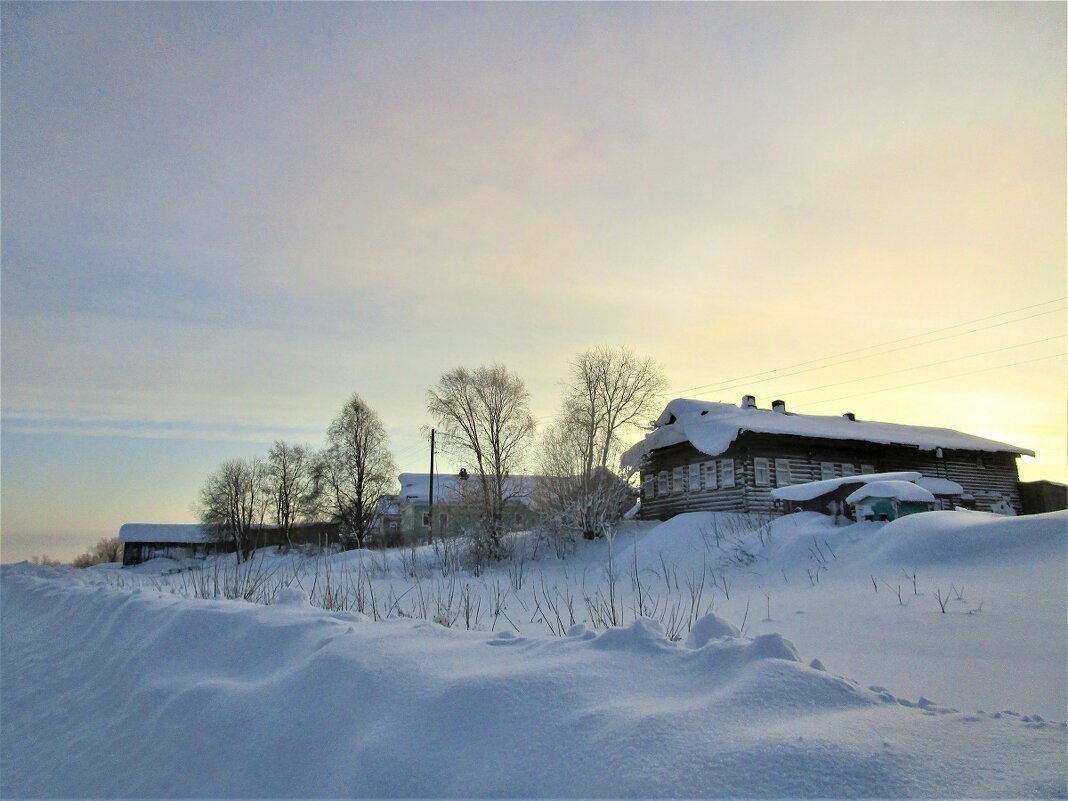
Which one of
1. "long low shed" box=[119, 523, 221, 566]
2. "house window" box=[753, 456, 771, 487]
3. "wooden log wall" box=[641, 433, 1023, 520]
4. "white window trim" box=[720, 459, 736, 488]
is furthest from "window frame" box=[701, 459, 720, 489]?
"long low shed" box=[119, 523, 221, 566]

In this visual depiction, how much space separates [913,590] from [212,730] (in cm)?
690

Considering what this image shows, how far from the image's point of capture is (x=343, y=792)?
2.27 m

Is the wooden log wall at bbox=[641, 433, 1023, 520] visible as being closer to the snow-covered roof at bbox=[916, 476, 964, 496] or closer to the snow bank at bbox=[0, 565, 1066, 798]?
the snow-covered roof at bbox=[916, 476, 964, 496]

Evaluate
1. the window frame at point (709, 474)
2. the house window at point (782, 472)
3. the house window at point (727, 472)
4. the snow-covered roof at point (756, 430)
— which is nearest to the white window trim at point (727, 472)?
the house window at point (727, 472)

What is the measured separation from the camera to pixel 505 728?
2330 millimetres

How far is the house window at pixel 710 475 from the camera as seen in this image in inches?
1022

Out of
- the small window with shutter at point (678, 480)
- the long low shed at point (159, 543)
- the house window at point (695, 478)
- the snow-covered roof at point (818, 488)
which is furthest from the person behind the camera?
the long low shed at point (159, 543)

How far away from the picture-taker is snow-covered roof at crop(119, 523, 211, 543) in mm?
58562

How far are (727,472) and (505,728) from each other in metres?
24.4

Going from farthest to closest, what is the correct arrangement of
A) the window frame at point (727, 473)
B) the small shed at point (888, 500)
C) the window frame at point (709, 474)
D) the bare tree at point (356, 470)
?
the bare tree at point (356, 470), the window frame at point (709, 474), the window frame at point (727, 473), the small shed at point (888, 500)

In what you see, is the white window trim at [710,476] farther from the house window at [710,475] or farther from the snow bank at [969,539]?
the snow bank at [969,539]

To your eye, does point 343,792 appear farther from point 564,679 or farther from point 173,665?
point 173,665

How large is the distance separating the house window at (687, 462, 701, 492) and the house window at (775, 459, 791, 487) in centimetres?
304

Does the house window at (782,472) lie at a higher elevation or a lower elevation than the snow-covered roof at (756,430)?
lower
